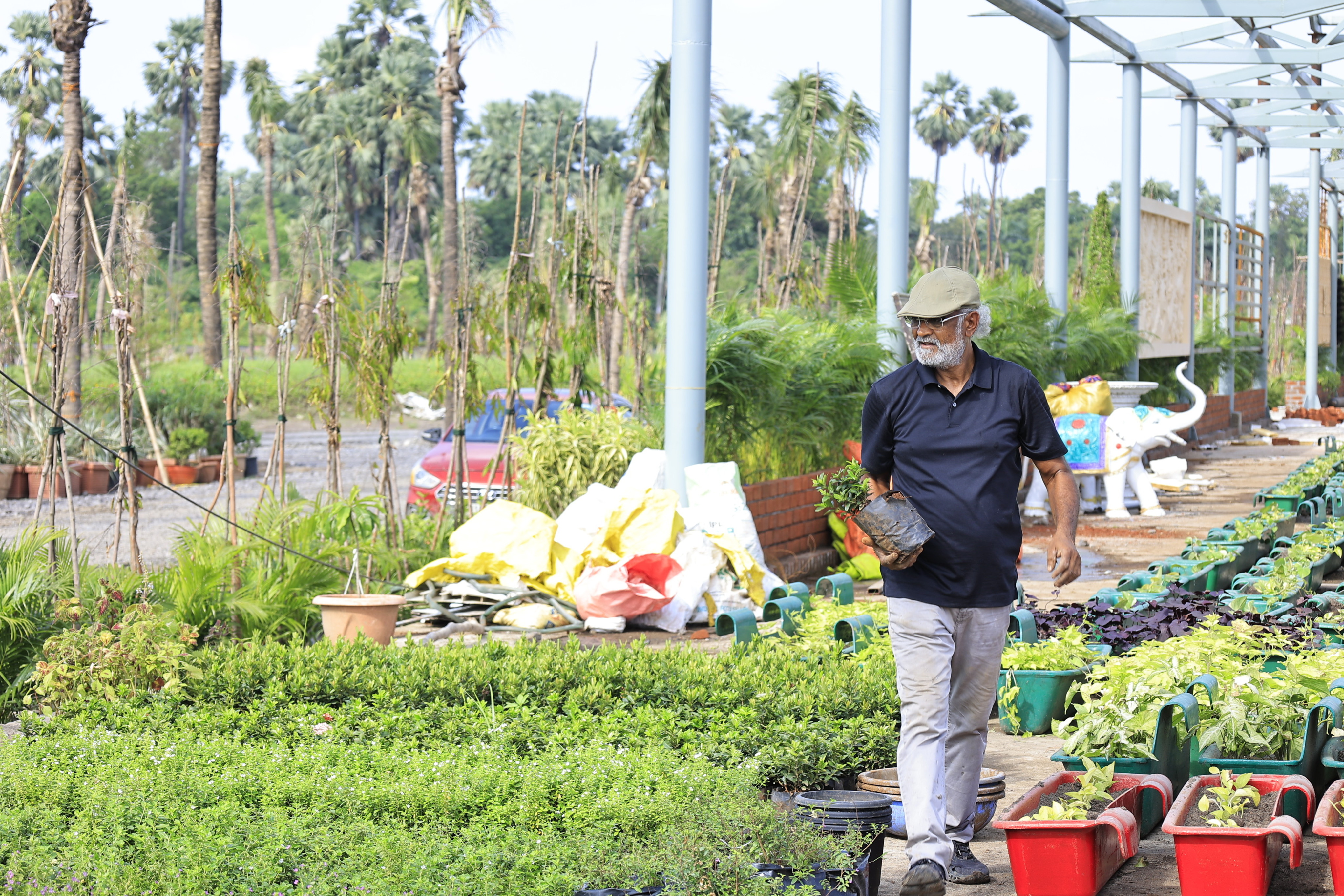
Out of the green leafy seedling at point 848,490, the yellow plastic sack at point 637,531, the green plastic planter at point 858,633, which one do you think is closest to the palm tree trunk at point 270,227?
the yellow plastic sack at point 637,531

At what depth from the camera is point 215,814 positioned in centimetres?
393

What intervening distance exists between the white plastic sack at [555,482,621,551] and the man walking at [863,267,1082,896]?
4257 mm

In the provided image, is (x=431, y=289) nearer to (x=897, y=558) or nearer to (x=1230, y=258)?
(x=1230, y=258)

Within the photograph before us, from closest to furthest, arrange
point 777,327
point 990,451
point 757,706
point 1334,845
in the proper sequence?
point 1334,845 → point 990,451 → point 757,706 → point 777,327

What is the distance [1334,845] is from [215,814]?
2.91 meters

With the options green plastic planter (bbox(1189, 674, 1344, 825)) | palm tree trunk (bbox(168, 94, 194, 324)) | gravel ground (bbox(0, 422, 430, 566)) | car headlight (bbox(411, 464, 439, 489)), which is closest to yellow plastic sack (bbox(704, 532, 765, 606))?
gravel ground (bbox(0, 422, 430, 566))

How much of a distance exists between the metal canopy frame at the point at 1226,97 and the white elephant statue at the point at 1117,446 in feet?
10.4

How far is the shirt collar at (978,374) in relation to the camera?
3787 millimetres

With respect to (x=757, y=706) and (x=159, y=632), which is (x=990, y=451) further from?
(x=159, y=632)

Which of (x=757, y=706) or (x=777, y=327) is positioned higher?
(x=777, y=327)

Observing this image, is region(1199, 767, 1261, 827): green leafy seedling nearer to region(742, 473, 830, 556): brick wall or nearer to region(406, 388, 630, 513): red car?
region(742, 473, 830, 556): brick wall

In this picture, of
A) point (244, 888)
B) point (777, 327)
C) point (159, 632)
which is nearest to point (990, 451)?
point (244, 888)

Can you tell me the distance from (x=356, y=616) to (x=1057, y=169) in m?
11.5

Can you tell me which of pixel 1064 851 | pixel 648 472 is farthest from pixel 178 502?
pixel 1064 851
